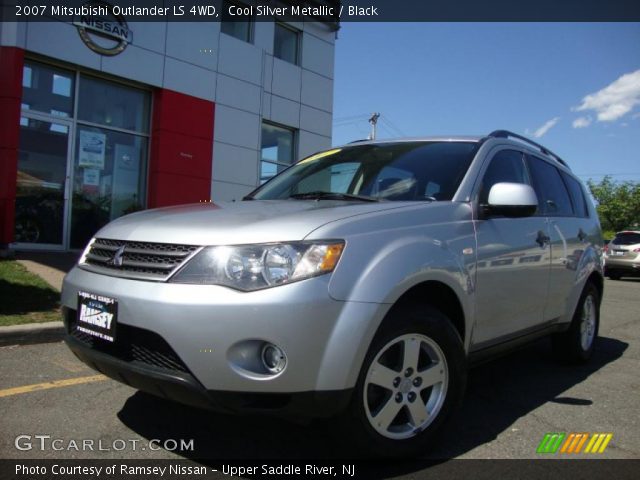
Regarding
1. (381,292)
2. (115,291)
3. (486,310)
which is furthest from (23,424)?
(486,310)

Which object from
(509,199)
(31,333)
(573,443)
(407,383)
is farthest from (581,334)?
(31,333)

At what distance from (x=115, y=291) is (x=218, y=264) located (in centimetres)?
56

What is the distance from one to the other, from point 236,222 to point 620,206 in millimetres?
54309

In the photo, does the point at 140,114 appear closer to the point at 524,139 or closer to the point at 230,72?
the point at 230,72

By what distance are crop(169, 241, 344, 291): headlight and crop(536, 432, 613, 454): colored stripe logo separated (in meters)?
1.68

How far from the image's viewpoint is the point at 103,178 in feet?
34.5

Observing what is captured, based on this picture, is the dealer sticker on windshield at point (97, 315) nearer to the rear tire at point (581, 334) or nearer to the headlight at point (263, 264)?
the headlight at point (263, 264)

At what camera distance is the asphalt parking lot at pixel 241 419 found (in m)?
2.73

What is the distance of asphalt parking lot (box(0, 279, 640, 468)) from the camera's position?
273 cm

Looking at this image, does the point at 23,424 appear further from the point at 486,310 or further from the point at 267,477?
the point at 486,310

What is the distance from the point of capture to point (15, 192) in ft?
29.8

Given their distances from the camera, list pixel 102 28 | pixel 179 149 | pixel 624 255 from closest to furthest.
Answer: pixel 102 28
pixel 179 149
pixel 624 255

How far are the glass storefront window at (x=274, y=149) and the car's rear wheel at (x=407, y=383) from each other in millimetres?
10750

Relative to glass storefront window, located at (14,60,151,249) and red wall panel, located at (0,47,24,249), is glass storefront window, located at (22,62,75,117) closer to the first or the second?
glass storefront window, located at (14,60,151,249)
